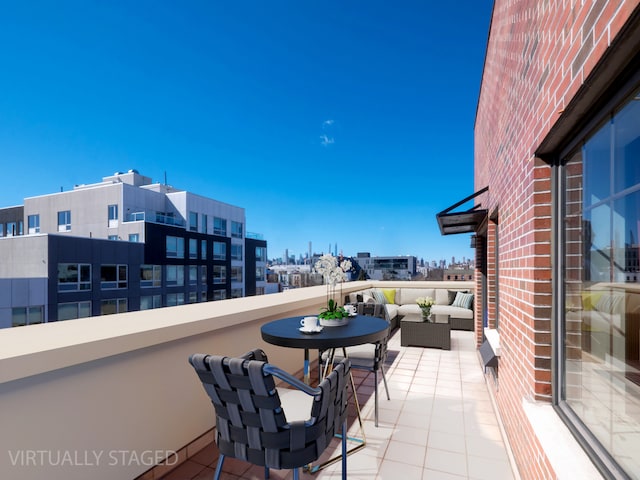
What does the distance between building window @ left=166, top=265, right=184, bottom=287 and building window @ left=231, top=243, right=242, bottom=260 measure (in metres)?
5.76

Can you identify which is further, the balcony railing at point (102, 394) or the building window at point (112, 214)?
the building window at point (112, 214)

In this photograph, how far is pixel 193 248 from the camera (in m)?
24.8

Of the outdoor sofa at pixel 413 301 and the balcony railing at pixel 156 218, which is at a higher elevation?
the balcony railing at pixel 156 218

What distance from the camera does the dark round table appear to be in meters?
2.25

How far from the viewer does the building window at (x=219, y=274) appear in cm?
2684

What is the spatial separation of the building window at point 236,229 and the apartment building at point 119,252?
0.10 meters

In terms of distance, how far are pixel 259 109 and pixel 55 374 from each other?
2545cm

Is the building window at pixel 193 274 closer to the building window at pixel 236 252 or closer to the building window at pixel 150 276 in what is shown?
the building window at pixel 150 276

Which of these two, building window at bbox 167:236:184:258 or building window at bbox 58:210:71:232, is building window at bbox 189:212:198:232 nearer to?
building window at bbox 167:236:184:258

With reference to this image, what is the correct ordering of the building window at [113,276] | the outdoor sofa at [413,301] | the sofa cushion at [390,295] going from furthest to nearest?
the building window at [113,276], the sofa cushion at [390,295], the outdoor sofa at [413,301]

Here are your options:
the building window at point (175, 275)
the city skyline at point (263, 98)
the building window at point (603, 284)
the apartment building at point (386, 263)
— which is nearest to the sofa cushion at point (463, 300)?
the city skyline at point (263, 98)

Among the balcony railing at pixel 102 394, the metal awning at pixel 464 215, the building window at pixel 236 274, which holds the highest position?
the metal awning at pixel 464 215

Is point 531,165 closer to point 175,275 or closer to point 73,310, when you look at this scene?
point 73,310

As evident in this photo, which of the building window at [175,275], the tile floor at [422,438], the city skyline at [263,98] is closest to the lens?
the tile floor at [422,438]
